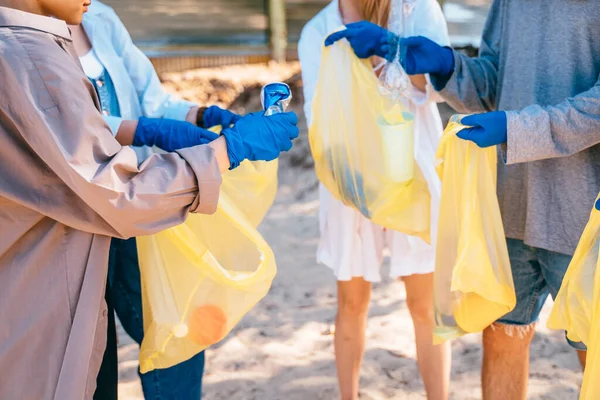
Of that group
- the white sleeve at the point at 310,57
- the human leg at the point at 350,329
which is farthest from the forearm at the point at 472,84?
the human leg at the point at 350,329

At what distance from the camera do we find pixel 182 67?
780cm

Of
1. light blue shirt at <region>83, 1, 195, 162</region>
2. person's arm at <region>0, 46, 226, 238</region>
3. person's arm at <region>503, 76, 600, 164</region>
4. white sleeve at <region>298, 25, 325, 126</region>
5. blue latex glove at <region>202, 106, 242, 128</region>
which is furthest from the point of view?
white sleeve at <region>298, 25, 325, 126</region>

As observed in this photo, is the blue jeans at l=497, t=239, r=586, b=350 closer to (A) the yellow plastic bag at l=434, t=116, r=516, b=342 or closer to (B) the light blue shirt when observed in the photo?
(A) the yellow plastic bag at l=434, t=116, r=516, b=342

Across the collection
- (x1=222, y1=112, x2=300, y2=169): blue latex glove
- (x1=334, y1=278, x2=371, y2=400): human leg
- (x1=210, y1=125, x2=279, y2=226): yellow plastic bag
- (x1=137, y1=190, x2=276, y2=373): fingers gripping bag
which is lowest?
(x1=334, y1=278, x2=371, y2=400): human leg

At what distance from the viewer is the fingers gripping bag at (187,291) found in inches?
79.8

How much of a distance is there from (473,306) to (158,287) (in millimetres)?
931

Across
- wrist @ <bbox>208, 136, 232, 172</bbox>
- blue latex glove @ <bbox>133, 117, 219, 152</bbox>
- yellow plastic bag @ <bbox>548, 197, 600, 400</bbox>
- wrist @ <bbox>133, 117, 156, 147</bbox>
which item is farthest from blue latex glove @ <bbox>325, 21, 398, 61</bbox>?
yellow plastic bag @ <bbox>548, 197, 600, 400</bbox>

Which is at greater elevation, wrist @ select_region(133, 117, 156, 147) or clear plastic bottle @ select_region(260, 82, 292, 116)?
clear plastic bottle @ select_region(260, 82, 292, 116)

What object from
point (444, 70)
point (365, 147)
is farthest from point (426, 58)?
point (365, 147)

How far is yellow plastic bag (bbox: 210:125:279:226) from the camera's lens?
2.20m

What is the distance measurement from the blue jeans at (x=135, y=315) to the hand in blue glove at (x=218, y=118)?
0.48m

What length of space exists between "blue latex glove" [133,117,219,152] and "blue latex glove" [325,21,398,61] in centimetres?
54

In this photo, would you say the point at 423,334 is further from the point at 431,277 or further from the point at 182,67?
the point at 182,67

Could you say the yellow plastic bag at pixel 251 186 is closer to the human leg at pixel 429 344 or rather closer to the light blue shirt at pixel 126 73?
the light blue shirt at pixel 126 73
